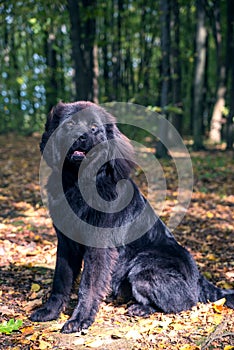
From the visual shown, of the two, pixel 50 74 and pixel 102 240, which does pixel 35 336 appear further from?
pixel 50 74

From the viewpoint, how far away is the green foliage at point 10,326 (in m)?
3.65

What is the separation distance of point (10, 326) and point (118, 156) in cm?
179

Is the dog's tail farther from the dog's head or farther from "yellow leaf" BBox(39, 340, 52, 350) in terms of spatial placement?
"yellow leaf" BBox(39, 340, 52, 350)

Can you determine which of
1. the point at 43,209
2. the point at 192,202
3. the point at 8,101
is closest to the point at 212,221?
the point at 192,202

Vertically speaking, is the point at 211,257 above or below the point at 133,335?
below

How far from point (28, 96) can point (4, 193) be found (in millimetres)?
7767

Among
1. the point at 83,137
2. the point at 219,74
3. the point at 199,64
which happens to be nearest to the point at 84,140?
the point at 83,137

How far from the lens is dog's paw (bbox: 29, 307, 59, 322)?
13.3 feet

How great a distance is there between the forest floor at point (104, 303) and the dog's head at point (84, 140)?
1449 mm

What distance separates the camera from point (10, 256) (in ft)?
19.4

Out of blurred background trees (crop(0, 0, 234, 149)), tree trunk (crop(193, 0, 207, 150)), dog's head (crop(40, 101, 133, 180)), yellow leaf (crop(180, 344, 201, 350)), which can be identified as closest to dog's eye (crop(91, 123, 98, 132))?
dog's head (crop(40, 101, 133, 180))

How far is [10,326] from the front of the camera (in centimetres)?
371

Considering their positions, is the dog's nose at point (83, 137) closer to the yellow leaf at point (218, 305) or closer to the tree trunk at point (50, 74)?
the yellow leaf at point (218, 305)

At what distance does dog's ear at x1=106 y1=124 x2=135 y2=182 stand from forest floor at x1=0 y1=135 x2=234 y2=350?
1404 mm
